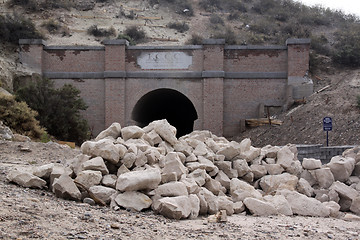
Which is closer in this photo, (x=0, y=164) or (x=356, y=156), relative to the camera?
(x=0, y=164)

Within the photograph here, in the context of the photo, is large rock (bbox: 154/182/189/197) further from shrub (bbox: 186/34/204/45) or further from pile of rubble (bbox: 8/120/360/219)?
shrub (bbox: 186/34/204/45)

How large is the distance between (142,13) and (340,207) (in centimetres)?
3018

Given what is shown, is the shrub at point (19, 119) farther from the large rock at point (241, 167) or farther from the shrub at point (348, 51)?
the shrub at point (348, 51)

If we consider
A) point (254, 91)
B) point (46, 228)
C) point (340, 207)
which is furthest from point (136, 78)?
point (46, 228)

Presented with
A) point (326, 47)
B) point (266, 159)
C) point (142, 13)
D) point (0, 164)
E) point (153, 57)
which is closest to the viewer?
point (0, 164)

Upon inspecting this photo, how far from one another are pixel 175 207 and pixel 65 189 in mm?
1564

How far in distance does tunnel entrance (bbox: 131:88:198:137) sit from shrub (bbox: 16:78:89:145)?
458 cm

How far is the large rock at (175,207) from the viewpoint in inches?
213

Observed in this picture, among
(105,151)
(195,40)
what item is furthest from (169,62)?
(105,151)

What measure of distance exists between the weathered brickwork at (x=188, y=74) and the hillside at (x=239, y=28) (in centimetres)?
116

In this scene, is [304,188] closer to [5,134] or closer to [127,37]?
[5,134]

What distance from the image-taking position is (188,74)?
65.2 feet

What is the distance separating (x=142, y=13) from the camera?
35219 mm

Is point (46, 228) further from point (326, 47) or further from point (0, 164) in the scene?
point (326, 47)
